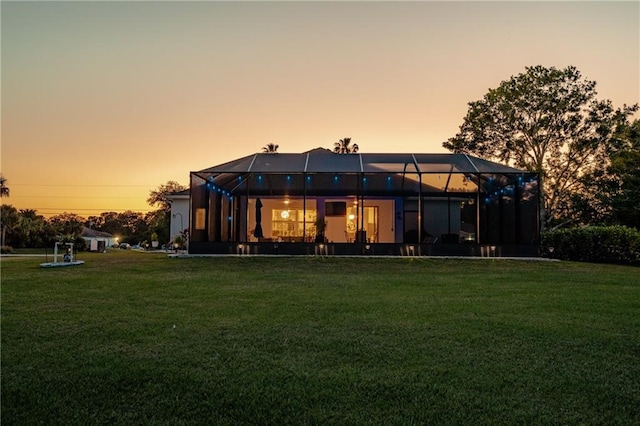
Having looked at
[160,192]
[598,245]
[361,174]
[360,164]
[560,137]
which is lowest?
[598,245]

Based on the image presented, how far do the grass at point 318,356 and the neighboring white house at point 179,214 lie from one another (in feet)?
53.2

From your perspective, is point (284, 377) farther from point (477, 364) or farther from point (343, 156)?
point (343, 156)

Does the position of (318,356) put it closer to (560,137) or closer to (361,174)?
(361,174)

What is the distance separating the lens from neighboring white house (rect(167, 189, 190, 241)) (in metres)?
22.3

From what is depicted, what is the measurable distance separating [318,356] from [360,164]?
37.3ft

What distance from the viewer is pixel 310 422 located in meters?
2.18

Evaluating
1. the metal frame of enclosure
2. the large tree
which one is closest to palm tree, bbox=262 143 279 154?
the metal frame of enclosure

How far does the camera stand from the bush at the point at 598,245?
12.2 metres

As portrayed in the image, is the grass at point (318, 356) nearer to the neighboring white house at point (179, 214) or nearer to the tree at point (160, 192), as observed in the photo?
the neighboring white house at point (179, 214)

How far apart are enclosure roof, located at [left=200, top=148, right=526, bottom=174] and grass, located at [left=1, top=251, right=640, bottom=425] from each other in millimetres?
7631

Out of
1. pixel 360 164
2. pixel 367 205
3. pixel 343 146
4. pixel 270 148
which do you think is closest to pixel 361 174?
pixel 360 164

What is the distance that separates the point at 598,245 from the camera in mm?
12633

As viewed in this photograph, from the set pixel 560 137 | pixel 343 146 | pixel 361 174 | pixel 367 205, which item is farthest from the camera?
pixel 343 146

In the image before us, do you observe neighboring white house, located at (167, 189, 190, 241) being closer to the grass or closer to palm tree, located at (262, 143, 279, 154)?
palm tree, located at (262, 143, 279, 154)
